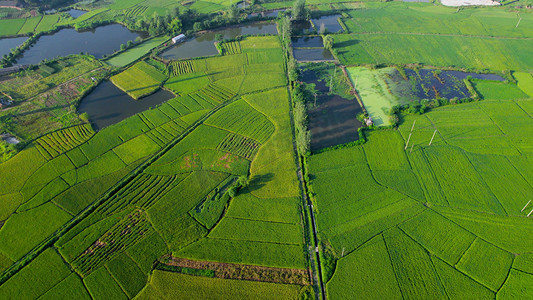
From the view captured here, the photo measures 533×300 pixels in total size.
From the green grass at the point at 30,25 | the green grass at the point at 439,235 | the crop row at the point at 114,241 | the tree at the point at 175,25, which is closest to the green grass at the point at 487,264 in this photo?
the green grass at the point at 439,235

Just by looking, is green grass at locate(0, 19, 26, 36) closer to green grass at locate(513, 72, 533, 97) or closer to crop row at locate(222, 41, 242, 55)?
crop row at locate(222, 41, 242, 55)

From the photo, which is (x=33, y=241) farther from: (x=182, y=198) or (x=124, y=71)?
(x=124, y=71)

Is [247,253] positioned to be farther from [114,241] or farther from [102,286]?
[114,241]

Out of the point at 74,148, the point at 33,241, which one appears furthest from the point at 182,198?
the point at 74,148

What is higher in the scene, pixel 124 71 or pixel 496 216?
pixel 124 71

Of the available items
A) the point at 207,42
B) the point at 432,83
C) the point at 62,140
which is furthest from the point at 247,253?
the point at 207,42

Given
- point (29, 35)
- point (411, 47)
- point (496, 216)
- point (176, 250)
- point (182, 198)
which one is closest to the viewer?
point (176, 250)
